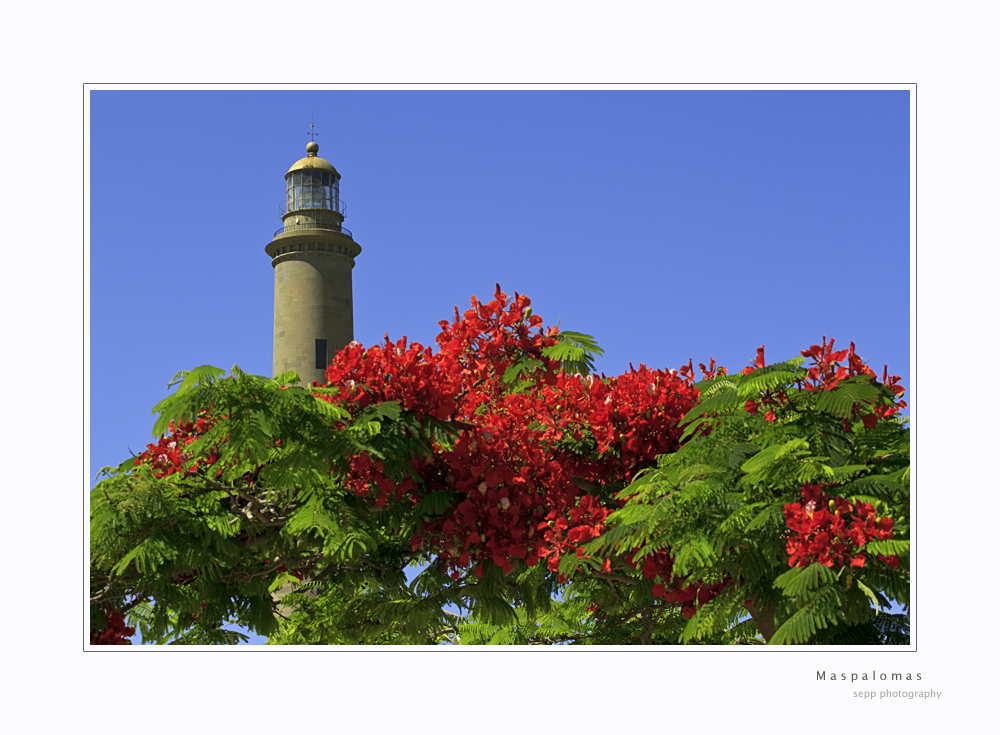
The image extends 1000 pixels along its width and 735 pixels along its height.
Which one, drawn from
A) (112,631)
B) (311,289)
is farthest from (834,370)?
(311,289)

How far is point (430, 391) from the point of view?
7.42 meters

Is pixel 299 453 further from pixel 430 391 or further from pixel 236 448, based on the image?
pixel 430 391

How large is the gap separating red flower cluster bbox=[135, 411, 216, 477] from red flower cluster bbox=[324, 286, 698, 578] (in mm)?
1190

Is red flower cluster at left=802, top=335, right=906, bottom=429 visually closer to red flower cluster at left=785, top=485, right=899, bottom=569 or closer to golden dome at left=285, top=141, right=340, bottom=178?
red flower cluster at left=785, top=485, right=899, bottom=569

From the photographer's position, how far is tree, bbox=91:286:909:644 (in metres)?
6.17

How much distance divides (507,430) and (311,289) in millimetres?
23927

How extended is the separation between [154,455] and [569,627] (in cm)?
766

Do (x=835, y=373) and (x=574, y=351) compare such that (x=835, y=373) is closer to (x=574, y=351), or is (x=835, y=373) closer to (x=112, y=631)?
(x=574, y=351)

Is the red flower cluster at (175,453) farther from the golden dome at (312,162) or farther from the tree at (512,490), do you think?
the golden dome at (312,162)

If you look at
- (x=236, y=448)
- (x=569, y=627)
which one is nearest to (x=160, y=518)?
(x=236, y=448)

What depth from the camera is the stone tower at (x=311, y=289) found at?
30969mm

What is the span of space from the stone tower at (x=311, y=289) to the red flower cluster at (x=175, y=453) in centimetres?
2228

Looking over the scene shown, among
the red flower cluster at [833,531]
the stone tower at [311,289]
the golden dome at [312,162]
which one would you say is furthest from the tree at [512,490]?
the golden dome at [312,162]

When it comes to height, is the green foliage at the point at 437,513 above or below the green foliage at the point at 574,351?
below
